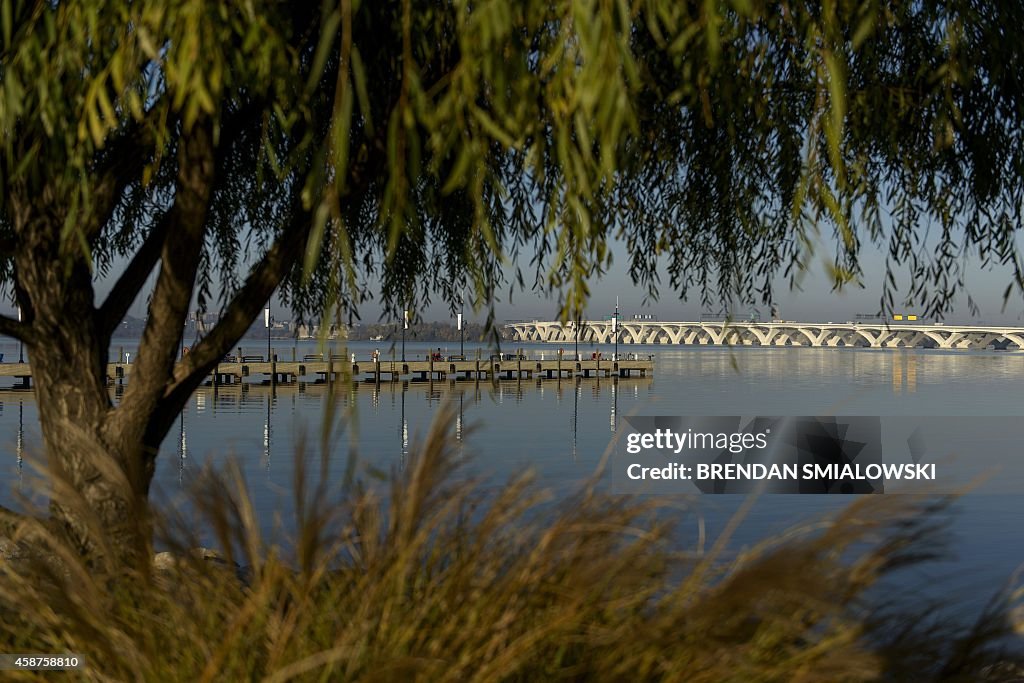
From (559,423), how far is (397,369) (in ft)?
Result: 83.5

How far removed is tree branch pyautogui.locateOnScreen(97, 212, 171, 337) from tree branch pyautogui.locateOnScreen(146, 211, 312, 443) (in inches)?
25.9

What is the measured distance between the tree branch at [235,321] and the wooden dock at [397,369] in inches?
Result: 1906

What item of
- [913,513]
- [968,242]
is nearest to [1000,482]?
[968,242]

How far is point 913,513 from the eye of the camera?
13.2 feet

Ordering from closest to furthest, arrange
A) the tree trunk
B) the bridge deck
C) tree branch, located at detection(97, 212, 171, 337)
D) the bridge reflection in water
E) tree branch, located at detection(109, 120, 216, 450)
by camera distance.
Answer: tree branch, located at detection(109, 120, 216, 450) → the tree trunk → tree branch, located at detection(97, 212, 171, 337) → the bridge reflection in water → the bridge deck

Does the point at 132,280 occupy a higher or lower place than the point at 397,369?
higher

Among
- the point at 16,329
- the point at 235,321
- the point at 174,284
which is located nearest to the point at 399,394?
the point at 16,329

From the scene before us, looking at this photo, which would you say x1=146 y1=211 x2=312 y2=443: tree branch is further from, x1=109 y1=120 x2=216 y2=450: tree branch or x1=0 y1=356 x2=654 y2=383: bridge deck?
x1=0 y1=356 x2=654 y2=383: bridge deck

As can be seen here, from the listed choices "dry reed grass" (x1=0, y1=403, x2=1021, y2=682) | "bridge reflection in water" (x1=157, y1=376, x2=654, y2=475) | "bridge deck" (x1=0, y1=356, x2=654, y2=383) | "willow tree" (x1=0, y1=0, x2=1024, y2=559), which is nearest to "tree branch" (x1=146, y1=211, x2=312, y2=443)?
"willow tree" (x1=0, y1=0, x2=1024, y2=559)

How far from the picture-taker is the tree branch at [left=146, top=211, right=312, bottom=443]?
20.2 feet

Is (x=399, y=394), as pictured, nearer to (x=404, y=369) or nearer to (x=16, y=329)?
(x=404, y=369)

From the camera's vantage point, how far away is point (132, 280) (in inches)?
275

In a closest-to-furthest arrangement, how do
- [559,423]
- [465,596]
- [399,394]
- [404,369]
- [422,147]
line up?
[465,596], [422,147], [559,423], [399,394], [404,369]

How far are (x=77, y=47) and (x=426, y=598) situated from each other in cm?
267
